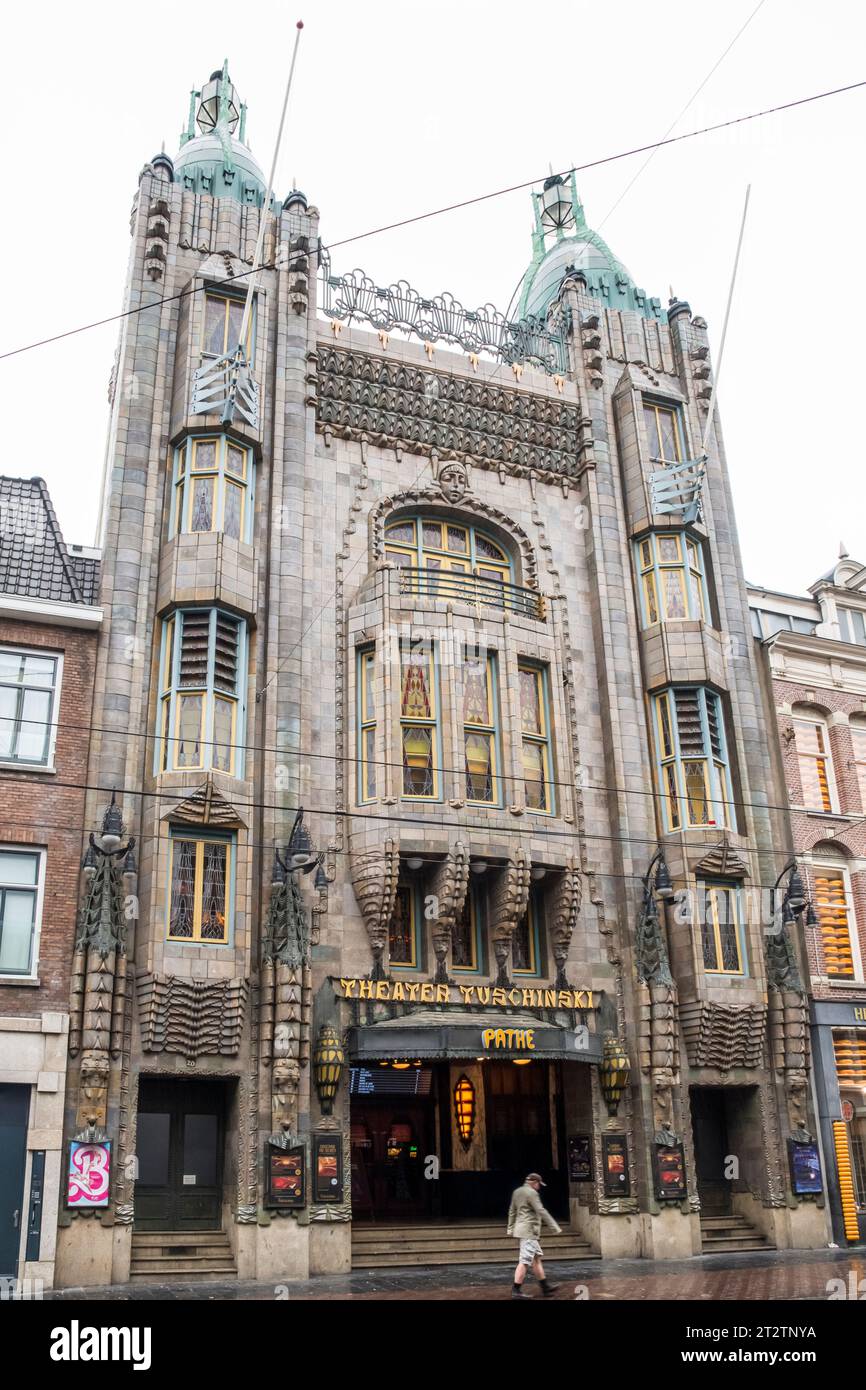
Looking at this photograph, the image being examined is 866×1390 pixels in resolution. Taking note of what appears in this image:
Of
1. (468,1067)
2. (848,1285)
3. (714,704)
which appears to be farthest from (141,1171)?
(714,704)

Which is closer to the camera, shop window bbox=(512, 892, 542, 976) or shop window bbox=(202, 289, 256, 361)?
shop window bbox=(512, 892, 542, 976)

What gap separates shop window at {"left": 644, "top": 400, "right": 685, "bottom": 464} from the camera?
34938mm

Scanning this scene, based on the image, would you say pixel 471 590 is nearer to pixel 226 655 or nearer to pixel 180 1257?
pixel 226 655

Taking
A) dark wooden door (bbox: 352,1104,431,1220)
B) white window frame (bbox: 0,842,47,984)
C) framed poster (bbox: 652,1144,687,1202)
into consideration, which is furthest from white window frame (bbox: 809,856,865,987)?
white window frame (bbox: 0,842,47,984)

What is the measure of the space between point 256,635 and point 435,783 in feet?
17.5

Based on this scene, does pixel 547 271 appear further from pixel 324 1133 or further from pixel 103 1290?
pixel 103 1290

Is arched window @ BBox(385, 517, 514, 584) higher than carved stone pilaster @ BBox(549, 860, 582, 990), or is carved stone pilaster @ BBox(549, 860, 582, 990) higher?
arched window @ BBox(385, 517, 514, 584)

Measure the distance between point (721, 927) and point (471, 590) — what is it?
409 inches

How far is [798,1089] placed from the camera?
29.6 metres

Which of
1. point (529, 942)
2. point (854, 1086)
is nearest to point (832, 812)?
point (854, 1086)

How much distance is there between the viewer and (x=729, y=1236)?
94.5ft

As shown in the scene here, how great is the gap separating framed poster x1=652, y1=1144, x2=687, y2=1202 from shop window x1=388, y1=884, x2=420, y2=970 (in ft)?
22.6

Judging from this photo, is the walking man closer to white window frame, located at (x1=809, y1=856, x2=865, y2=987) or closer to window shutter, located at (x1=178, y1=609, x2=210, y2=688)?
window shutter, located at (x1=178, y1=609, x2=210, y2=688)

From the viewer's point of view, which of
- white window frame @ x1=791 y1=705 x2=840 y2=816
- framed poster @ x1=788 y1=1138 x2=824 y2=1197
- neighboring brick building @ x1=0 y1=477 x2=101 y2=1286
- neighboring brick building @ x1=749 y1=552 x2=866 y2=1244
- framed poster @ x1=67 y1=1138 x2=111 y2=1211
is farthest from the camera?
white window frame @ x1=791 y1=705 x2=840 y2=816
